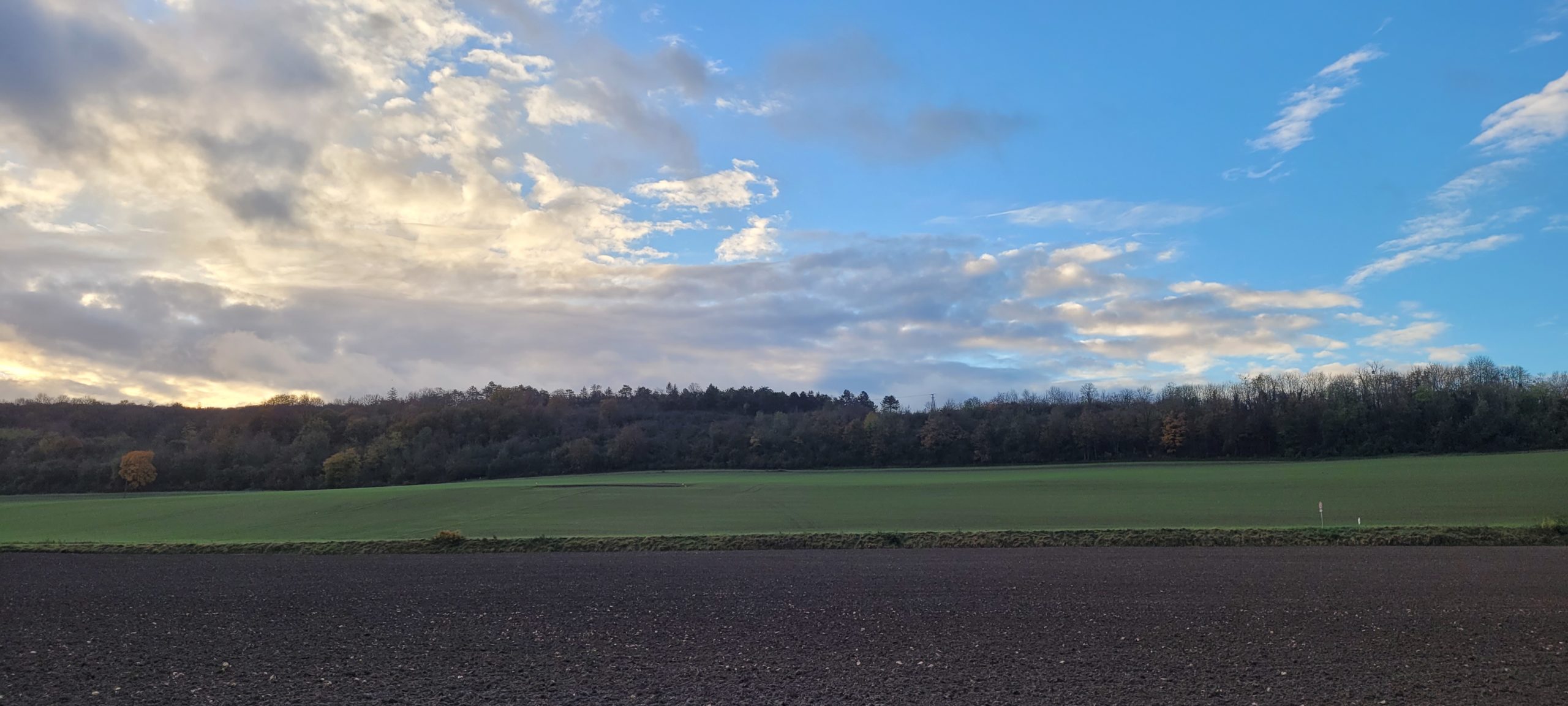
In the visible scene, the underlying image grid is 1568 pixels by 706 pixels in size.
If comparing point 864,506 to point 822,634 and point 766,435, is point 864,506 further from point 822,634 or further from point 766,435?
point 766,435

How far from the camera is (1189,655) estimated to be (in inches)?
459

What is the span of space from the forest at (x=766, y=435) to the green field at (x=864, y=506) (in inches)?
849

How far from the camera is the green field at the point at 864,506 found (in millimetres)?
37344

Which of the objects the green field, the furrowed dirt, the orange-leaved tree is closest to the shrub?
the green field

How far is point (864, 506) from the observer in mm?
48281

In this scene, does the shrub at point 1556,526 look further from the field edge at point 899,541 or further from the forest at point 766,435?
the forest at point 766,435

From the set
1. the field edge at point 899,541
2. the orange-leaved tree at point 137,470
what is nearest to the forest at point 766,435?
the orange-leaved tree at point 137,470

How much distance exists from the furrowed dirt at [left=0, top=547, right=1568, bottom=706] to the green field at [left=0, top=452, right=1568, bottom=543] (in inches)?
557

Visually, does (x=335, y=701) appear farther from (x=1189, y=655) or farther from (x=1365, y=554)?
(x=1365, y=554)

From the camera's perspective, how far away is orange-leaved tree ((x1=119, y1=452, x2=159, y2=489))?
89062mm

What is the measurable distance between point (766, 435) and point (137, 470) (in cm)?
6738

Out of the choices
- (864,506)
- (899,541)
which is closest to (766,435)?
(864,506)

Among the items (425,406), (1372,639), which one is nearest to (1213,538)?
(1372,639)

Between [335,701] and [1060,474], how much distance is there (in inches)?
2657
